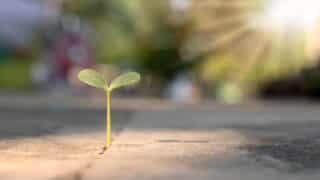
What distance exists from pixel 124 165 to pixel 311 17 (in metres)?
10.1

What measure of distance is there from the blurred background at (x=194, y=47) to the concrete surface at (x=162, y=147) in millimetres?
5787

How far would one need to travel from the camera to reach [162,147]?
5645mm

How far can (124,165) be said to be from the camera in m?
4.76

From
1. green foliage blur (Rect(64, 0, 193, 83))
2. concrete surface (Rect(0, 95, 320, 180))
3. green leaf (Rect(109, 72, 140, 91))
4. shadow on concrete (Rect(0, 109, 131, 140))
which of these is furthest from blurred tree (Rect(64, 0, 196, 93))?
green leaf (Rect(109, 72, 140, 91))

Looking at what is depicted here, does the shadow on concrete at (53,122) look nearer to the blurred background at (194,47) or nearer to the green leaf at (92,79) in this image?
the green leaf at (92,79)

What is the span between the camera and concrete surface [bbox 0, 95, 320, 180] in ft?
14.9

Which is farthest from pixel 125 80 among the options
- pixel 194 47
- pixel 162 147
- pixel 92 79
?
pixel 194 47

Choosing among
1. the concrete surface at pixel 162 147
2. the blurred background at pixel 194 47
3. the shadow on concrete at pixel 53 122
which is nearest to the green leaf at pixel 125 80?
the concrete surface at pixel 162 147

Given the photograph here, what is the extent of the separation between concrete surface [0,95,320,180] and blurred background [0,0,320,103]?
5787mm

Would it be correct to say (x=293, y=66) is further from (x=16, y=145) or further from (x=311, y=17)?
(x=16, y=145)

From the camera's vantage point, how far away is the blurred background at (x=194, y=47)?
1462 centimetres

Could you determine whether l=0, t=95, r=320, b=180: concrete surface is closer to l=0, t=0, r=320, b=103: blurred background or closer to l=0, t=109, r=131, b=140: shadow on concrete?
l=0, t=109, r=131, b=140: shadow on concrete

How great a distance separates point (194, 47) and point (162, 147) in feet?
35.4

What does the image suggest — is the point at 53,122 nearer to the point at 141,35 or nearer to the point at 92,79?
the point at 92,79
